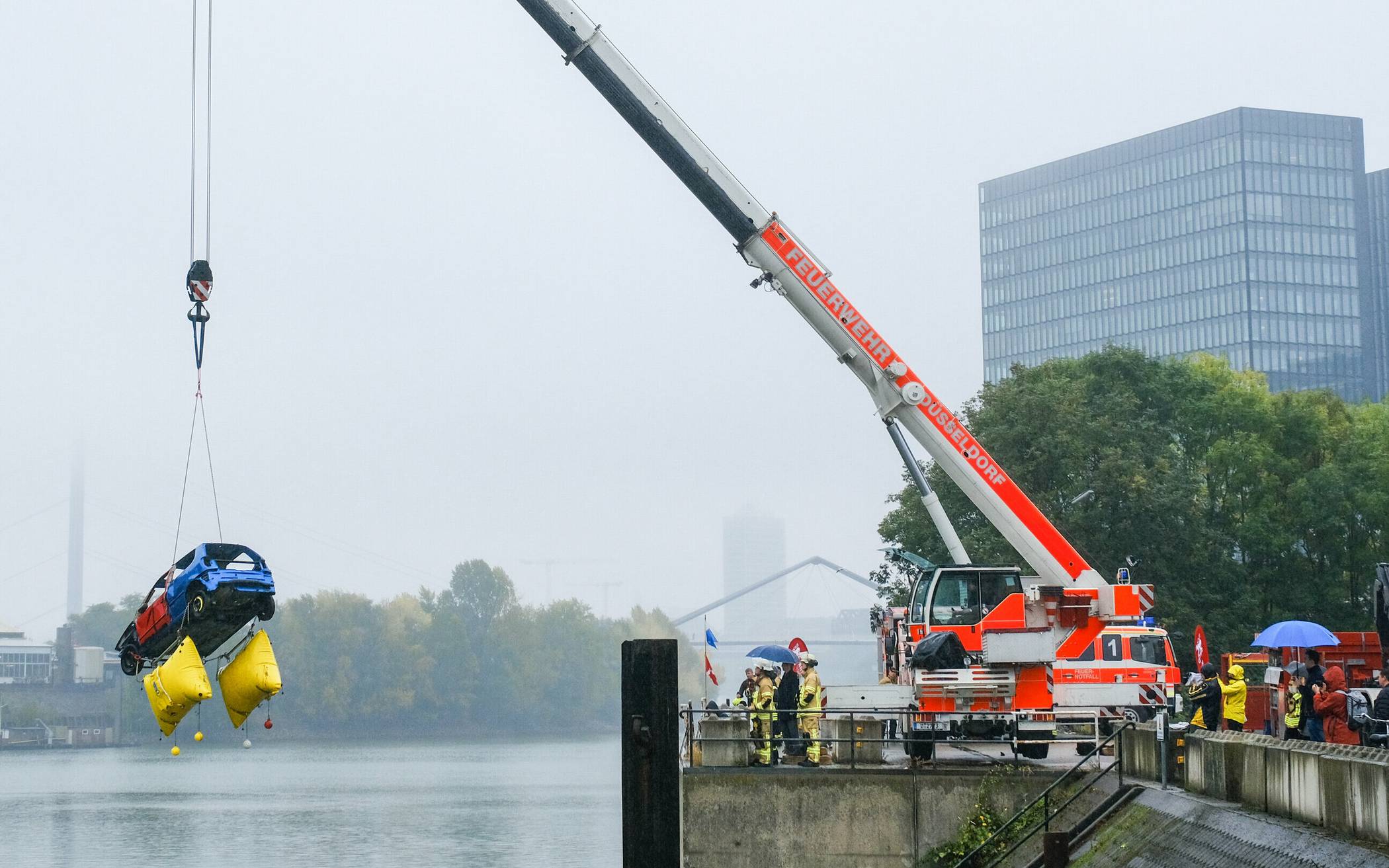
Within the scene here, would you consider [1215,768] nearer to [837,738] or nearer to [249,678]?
[837,738]

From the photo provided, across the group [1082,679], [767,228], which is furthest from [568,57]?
[1082,679]

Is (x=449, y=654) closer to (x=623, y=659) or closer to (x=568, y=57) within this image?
(x=568, y=57)

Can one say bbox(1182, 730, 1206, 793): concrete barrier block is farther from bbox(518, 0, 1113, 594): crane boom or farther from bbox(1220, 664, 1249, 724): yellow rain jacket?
bbox(518, 0, 1113, 594): crane boom

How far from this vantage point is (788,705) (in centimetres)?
2519

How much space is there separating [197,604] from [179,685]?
3.26 feet

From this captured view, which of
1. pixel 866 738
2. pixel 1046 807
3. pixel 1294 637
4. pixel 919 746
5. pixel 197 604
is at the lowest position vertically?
pixel 1046 807

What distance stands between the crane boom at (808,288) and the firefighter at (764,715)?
4848 mm

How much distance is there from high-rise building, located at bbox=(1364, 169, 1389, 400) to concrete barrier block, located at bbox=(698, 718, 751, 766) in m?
161

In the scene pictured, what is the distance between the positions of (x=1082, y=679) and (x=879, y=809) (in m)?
6.19

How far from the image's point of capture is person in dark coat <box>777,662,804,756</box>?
2500 cm

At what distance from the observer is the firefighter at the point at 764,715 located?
2383 cm

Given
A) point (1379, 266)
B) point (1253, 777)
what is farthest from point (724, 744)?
point (1379, 266)

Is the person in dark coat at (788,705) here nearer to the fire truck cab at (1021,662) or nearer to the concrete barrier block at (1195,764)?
the fire truck cab at (1021,662)

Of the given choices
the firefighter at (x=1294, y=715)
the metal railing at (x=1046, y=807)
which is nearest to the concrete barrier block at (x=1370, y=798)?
the metal railing at (x=1046, y=807)
